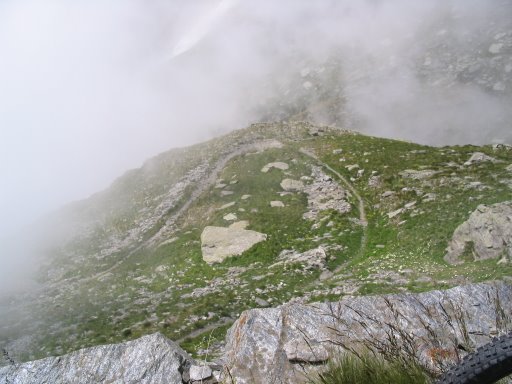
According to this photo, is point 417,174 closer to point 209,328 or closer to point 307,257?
point 307,257

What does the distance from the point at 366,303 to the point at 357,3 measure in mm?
192519

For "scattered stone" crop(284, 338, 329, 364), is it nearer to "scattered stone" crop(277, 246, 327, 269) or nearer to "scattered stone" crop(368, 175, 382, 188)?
"scattered stone" crop(277, 246, 327, 269)

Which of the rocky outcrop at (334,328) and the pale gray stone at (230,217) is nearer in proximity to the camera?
the rocky outcrop at (334,328)

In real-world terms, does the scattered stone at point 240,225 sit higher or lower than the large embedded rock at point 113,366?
lower

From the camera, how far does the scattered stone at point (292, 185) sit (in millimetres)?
54375

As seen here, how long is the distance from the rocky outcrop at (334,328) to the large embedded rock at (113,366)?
1.31 m

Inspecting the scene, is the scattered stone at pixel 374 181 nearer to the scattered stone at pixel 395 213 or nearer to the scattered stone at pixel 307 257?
the scattered stone at pixel 395 213

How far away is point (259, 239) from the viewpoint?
145 feet

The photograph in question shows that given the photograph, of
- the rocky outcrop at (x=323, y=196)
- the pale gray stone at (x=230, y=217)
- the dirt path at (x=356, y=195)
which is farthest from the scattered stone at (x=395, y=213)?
the pale gray stone at (x=230, y=217)

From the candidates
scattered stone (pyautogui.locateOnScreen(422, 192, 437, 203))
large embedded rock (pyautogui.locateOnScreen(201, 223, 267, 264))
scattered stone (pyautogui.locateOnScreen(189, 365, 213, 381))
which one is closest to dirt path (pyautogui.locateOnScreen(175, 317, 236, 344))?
large embedded rock (pyautogui.locateOnScreen(201, 223, 267, 264))

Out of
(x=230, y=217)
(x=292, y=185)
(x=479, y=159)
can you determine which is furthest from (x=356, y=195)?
(x=230, y=217)

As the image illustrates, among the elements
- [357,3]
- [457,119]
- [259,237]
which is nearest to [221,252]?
[259,237]

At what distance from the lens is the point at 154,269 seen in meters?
43.7

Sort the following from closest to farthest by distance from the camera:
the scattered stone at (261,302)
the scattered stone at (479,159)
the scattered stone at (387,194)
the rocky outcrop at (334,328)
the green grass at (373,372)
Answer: the green grass at (373,372) < the rocky outcrop at (334,328) < the scattered stone at (261,302) < the scattered stone at (387,194) < the scattered stone at (479,159)
